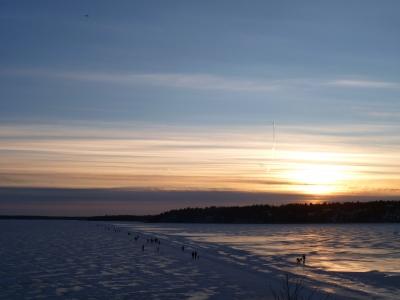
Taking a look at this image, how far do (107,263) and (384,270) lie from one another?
12607 mm

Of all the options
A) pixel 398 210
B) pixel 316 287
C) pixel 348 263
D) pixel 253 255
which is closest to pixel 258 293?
pixel 316 287

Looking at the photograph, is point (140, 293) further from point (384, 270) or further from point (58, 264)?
point (384, 270)

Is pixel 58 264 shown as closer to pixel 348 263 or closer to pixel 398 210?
pixel 348 263

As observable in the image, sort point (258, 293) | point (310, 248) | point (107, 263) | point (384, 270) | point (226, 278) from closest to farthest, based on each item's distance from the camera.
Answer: point (258, 293) → point (226, 278) → point (384, 270) → point (107, 263) → point (310, 248)

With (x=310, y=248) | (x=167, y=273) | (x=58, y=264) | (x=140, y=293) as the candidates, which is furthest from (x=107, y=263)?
(x=310, y=248)

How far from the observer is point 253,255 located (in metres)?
32.4

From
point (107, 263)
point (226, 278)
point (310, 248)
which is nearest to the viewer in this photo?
point (226, 278)

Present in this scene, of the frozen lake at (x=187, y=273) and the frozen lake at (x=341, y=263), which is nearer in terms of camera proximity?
the frozen lake at (x=187, y=273)

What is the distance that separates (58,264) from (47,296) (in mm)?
8725

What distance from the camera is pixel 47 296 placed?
17.0m

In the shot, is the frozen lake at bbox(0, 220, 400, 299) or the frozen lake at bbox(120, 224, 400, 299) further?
the frozen lake at bbox(120, 224, 400, 299)

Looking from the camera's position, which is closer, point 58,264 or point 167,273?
point 167,273

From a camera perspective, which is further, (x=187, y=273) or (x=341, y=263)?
(x=341, y=263)

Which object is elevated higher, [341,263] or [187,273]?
[341,263]
